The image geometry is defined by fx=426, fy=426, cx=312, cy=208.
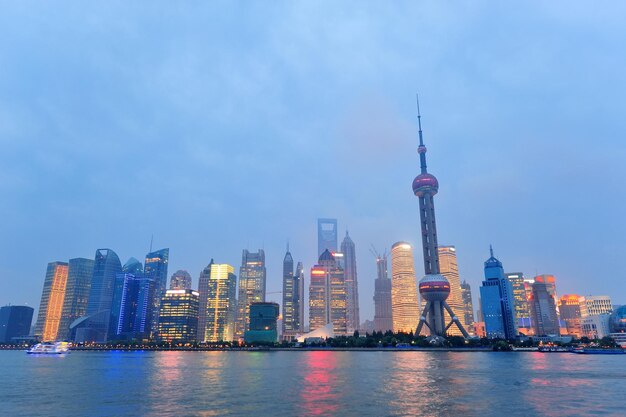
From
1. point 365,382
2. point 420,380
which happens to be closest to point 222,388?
point 365,382

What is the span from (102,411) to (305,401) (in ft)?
86.1

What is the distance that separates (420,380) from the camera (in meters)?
84.2

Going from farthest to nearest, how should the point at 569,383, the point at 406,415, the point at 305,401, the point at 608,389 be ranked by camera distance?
the point at 569,383, the point at 608,389, the point at 305,401, the point at 406,415

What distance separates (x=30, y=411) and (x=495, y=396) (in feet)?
211

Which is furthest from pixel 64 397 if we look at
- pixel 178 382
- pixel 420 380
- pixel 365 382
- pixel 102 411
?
pixel 420 380

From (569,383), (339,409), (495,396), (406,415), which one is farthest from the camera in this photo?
(569,383)

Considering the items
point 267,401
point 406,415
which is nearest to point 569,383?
point 406,415

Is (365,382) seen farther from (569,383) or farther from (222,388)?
(569,383)

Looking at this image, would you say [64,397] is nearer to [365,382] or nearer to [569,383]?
[365,382]

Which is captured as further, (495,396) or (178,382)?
(178,382)

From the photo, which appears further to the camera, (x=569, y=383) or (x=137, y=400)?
(x=569, y=383)

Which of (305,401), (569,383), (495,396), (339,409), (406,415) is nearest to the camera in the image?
(406,415)

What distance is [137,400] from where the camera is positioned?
2468 inches

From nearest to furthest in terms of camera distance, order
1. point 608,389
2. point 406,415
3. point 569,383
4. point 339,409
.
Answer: point 406,415 → point 339,409 → point 608,389 → point 569,383
